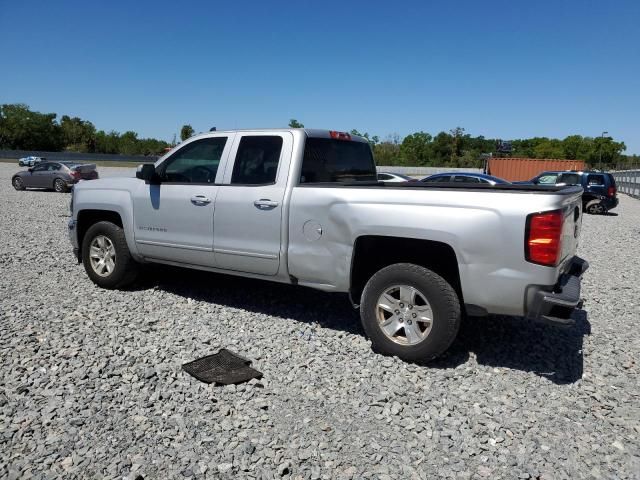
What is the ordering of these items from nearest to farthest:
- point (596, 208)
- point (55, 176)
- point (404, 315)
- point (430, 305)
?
point (430, 305), point (404, 315), point (596, 208), point (55, 176)

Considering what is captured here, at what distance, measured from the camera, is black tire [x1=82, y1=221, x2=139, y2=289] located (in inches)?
230

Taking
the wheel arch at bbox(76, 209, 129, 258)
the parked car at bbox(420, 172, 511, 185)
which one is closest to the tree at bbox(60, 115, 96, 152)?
the parked car at bbox(420, 172, 511, 185)

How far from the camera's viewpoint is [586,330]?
5.19 m

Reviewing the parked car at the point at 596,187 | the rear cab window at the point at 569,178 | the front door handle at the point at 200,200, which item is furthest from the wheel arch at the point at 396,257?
the rear cab window at the point at 569,178

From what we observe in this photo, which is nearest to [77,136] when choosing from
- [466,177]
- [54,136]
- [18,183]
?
[54,136]

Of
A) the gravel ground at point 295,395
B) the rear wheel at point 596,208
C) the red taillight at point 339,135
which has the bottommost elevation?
the gravel ground at point 295,395

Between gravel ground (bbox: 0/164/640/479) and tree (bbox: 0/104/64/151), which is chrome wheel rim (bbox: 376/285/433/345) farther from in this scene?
tree (bbox: 0/104/64/151)

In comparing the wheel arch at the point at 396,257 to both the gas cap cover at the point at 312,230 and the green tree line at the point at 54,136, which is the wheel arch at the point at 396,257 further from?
the green tree line at the point at 54,136

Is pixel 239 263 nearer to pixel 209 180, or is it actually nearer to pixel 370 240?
pixel 209 180

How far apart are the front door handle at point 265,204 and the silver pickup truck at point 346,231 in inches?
0.6

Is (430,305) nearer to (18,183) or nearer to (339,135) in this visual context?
(339,135)

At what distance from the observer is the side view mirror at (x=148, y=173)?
5398mm

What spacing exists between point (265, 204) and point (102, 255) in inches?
101

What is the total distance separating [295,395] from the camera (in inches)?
144
